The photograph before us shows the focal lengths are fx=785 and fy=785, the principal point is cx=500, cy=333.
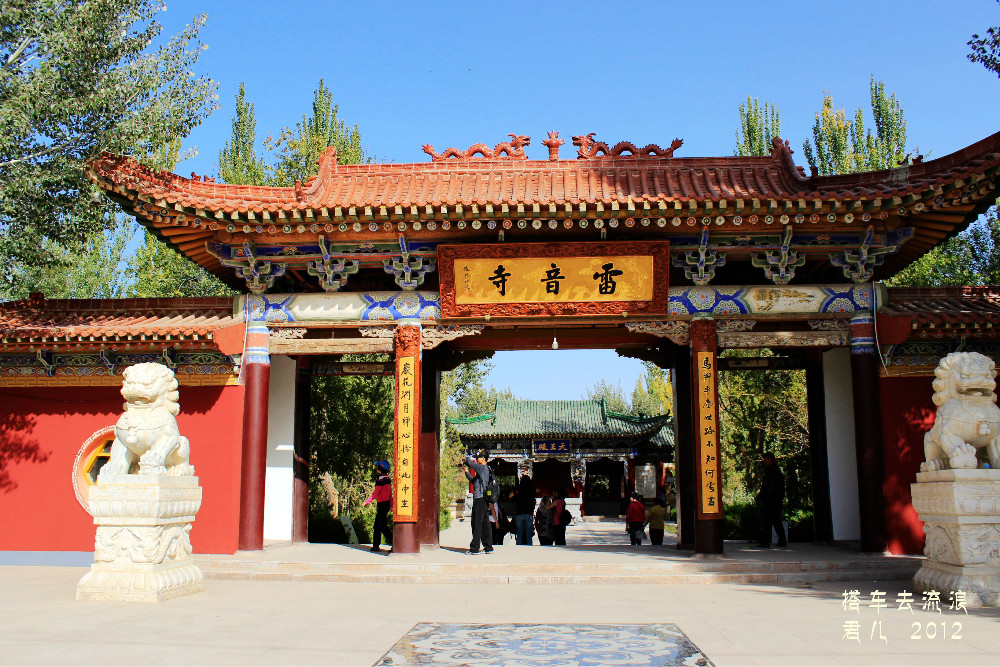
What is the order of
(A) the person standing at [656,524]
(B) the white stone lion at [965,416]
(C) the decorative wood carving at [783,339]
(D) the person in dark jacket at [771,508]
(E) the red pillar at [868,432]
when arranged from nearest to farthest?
1. (B) the white stone lion at [965,416]
2. (E) the red pillar at [868,432]
3. (C) the decorative wood carving at [783,339]
4. (D) the person in dark jacket at [771,508]
5. (A) the person standing at [656,524]

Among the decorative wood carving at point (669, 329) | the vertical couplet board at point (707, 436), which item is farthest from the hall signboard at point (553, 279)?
the vertical couplet board at point (707, 436)

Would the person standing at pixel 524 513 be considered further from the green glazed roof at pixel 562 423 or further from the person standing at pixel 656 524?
the green glazed roof at pixel 562 423

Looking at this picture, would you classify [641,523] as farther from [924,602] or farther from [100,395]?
[100,395]

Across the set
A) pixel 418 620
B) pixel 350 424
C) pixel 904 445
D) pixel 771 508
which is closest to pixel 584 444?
pixel 350 424

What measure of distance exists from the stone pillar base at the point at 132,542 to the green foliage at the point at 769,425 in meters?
13.3

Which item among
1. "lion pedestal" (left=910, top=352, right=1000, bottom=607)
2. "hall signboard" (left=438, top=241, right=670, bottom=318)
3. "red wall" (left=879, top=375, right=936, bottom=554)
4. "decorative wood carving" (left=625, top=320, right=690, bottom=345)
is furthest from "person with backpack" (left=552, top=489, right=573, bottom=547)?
"lion pedestal" (left=910, top=352, right=1000, bottom=607)

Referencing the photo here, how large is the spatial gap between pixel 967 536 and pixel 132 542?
6.89 m

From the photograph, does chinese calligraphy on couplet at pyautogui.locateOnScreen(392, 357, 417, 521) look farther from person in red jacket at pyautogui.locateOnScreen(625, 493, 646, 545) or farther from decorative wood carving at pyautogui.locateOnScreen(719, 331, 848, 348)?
person in red jacket at pyautogui.locateOnScreen(625, 493, 646, 545)

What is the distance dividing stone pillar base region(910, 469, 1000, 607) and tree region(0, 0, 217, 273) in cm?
986

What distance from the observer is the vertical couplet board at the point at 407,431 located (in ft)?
29.6

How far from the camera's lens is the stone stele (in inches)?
256

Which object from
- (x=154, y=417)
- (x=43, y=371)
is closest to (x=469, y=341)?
(x=154, y=417)

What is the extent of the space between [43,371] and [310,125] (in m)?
12.1

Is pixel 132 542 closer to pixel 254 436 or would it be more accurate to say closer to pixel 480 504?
pixel 254 436
